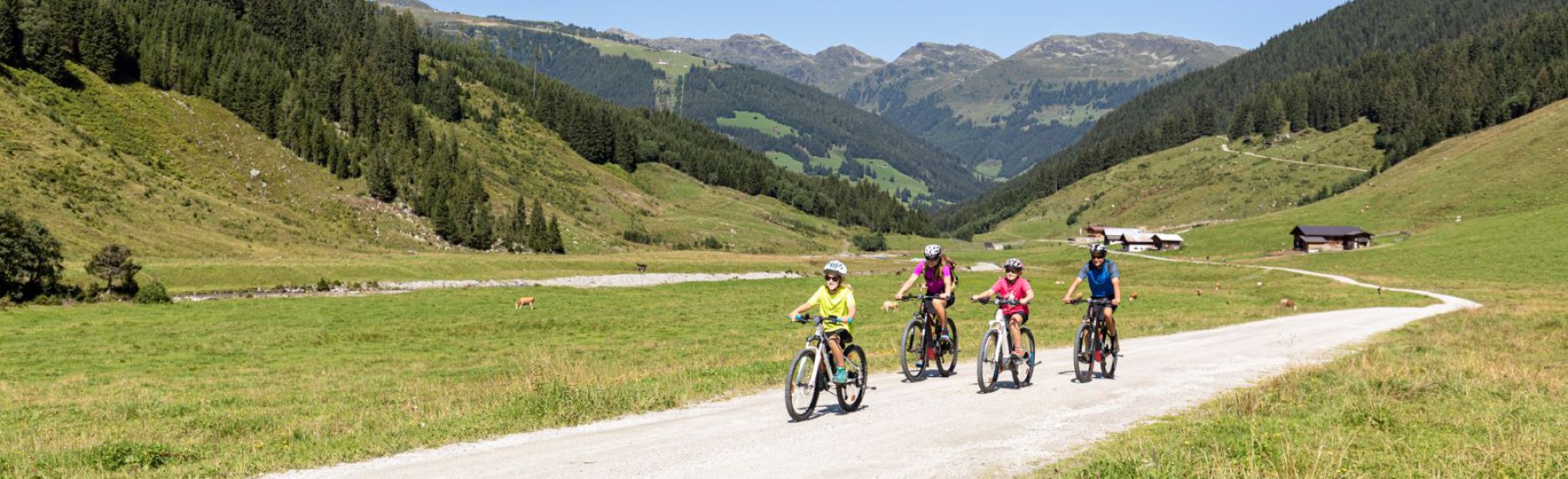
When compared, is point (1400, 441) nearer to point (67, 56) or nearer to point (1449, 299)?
point (1449, 299)

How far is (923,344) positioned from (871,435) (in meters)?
6.65

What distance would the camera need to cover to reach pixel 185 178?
349 ft

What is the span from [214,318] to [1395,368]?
63.2 metres

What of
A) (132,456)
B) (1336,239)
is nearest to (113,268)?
(132,456)

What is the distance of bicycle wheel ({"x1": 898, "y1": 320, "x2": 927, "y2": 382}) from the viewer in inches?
773

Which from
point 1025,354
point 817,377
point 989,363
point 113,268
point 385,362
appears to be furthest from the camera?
point 113,268

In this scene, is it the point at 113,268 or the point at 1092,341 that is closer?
the point at 1092,341

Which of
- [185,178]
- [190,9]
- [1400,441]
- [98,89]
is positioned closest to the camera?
[1400,441]

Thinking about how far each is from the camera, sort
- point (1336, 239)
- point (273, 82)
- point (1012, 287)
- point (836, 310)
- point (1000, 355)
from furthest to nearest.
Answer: point (273, 82) → point (1336, 239) → point (1012, 287) → point (1000, 355) → point (836, 310)

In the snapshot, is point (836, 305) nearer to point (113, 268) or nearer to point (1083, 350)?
point (1083, 350)

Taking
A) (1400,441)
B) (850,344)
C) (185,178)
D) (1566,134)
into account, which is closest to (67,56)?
(185,178)

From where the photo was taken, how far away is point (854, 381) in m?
16.1

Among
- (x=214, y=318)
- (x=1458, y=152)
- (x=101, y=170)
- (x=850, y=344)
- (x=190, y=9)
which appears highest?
(x=190, y=9)

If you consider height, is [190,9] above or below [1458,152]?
above
